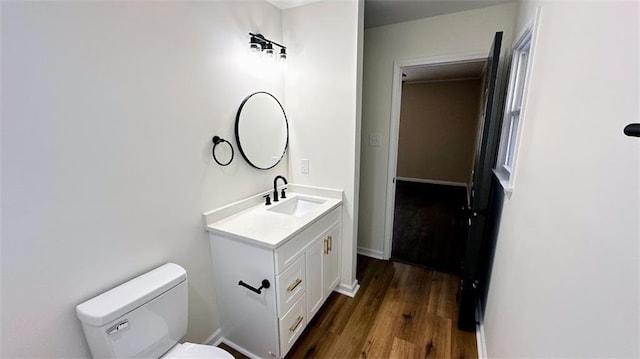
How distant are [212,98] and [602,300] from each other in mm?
1762

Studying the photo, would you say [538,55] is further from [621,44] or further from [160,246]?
[160,246]

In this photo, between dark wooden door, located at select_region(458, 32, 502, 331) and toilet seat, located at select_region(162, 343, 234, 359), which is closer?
toilet seat, located at select_region(162, 343, 234, 359)

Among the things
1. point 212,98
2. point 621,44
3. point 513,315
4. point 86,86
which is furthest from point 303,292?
point 621,44

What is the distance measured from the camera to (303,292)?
5.47 ft

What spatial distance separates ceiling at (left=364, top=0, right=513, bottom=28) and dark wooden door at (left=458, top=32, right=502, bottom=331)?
61 cm

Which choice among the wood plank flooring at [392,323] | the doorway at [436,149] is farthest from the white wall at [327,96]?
the doorway at [436,149]

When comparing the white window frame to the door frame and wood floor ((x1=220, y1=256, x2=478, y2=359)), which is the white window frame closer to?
the door frame

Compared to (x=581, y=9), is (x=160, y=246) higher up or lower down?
lower down

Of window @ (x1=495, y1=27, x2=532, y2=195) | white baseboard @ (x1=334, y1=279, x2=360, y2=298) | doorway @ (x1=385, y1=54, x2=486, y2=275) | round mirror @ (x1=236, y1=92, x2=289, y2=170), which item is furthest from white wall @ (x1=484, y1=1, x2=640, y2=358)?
doorway @ (x1=385, y1=54, x2=486, y2=275)

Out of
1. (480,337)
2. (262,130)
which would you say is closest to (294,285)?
(262,130)

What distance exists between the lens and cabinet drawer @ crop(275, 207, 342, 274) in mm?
1404

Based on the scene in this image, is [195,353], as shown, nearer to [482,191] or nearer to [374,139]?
[482,191]

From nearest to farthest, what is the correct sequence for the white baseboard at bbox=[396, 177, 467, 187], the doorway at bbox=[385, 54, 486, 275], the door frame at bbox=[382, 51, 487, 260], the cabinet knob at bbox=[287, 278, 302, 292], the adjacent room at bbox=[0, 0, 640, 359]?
the adjacent room at bbox=[0, 0, 640, 359] < the cabinet knob at bbox=[287, 278, 302, 292] < the door frame at bbox=[382, 51, 487, 260] < the doorway at bbox=[385, 54, 486, 275] < the white baseboard at bbox=[396, 177, 467, 187]

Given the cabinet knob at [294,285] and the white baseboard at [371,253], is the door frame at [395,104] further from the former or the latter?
the cabinet knob at [294,285]
